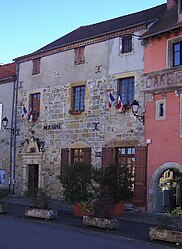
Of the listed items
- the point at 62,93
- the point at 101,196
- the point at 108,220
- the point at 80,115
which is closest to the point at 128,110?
the point at 80,115

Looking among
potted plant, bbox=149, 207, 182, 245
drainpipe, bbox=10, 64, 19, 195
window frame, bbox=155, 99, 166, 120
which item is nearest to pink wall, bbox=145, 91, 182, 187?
window frame, bbox=155, 99, 166, 120

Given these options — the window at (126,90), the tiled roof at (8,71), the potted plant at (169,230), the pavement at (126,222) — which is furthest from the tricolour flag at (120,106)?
the tiled roof at (8,71)

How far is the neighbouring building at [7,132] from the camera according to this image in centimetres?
2570

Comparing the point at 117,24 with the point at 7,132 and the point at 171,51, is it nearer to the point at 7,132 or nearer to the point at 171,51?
the point at 171,51

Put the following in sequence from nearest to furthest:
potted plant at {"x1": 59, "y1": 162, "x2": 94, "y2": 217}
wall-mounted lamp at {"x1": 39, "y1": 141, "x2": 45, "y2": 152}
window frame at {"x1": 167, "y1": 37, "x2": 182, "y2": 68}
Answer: potted plant at {"x1": 59, "y1": 162, "x2": 94, "y2": 217} < window frame at {"x1": 167, "y1": 37, "x2": 182, "y2": 68} < wall-mounted lamp at {"x1": 39, "y1": 141, "x2": 45, "y2": 152}

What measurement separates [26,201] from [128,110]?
7.00 m

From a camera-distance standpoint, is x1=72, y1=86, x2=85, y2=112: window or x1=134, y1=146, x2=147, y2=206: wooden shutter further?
x1=72, y1=86, x2=85, y2=112: window

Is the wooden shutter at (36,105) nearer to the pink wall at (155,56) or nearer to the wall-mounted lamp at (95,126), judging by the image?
the wall-mounted lamp at (95,126)

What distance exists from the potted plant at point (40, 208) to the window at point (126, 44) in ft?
26.4

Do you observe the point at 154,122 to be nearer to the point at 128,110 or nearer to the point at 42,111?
the point at 128,110

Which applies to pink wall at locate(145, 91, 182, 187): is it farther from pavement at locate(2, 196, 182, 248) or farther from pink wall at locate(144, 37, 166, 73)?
pavement at locate(2, 196, 182, 248)

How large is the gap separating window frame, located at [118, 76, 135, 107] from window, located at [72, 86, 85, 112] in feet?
8.01

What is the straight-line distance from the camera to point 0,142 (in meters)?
26.6

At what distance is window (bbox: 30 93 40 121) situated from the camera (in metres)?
24.4
